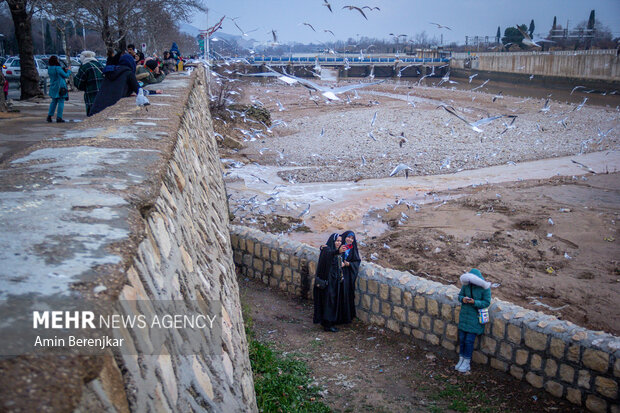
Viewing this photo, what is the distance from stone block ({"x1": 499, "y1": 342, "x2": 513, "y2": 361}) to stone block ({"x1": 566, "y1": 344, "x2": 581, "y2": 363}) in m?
0.56

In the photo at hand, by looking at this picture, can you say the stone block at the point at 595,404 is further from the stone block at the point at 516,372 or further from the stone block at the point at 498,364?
the stone block at the point at 498,364

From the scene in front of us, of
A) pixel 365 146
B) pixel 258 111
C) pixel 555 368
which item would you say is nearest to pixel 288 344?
pixel 555 368

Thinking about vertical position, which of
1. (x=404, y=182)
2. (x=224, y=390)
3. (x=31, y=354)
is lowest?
(x=404, y=182)

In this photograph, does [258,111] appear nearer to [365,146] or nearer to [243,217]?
[365,146]

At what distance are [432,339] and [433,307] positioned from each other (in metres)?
0.36

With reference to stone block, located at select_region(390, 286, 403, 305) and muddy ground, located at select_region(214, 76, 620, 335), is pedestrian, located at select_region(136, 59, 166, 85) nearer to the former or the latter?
muddy ground, located at select_region(214, 76, 620, 335)

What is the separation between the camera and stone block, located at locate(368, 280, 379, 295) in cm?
627

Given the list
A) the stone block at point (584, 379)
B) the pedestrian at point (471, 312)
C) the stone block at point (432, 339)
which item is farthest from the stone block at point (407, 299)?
the stone block at point (584, 379)

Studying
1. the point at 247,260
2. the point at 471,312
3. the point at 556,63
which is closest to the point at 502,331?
the point at 471,312

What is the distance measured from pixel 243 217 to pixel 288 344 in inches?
217

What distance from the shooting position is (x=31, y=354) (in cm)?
118

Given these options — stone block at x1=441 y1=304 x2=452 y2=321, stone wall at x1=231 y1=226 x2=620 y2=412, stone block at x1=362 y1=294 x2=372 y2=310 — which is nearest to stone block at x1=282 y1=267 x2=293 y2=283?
stone wall at x1=231 y1=226 x2=620 y2=412

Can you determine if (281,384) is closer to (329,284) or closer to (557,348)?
(329,284)

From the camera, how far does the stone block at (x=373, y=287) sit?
20.6 ft
